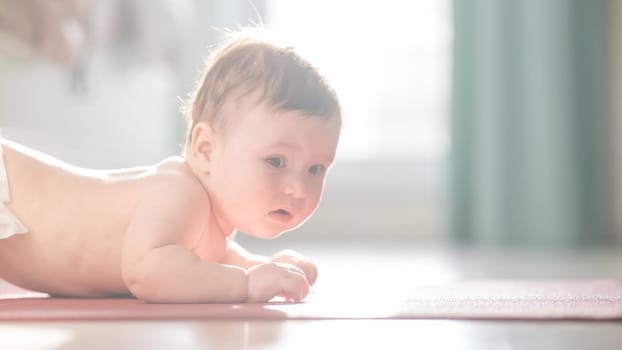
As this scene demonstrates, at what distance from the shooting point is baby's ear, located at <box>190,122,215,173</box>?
38.3 inches

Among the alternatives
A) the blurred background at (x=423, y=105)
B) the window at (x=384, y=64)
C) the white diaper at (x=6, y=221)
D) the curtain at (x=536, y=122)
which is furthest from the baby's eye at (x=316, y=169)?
the window at (x=384, y=64)

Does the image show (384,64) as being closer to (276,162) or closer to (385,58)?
(385,58)

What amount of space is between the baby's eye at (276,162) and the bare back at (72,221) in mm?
107

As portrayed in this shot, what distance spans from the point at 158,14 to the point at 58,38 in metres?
0.73

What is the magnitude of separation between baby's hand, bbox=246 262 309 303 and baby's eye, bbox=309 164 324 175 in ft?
0.48

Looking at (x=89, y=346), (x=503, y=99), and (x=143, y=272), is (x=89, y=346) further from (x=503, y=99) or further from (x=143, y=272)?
(x=503, y=99)

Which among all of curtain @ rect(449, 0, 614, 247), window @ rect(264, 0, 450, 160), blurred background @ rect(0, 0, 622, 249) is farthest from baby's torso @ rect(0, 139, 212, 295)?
window @ rect(264, 0, 450, 160)

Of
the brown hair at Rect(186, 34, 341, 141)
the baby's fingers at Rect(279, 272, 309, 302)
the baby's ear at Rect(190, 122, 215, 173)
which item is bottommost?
the baby's fingers at Rect(279, 272, 309, 302)

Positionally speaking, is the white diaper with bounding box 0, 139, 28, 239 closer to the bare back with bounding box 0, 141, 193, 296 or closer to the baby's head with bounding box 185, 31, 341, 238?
the bare back with bounding box 0, 141, 193, 296

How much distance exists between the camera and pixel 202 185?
0.98 meters

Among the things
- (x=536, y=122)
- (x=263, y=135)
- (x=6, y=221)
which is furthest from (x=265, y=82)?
(x=536, y=122)

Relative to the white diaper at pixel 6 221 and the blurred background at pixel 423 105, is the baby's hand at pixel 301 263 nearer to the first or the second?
the white diaper at pixel 6 221

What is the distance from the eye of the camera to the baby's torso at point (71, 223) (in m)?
0.96

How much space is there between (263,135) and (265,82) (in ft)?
0.20
